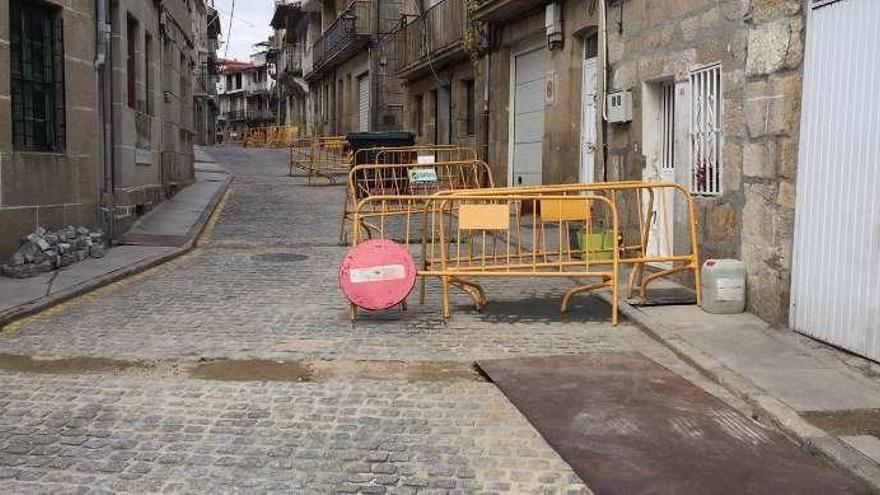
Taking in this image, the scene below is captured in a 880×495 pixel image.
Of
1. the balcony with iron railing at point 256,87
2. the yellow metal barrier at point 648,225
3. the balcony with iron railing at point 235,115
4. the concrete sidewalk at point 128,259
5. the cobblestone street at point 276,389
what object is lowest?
the cobblestone street at point 276,389

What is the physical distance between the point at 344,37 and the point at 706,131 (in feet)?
79.0

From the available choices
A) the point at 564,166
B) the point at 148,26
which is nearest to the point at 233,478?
the point at 564,166

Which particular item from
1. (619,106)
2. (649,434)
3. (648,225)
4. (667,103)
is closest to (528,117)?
(619,106)

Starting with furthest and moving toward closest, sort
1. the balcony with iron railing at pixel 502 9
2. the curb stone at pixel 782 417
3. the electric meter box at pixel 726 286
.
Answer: the balcony with iron railing at pixel 502 9, the electric meter box at pixel 726 286, the curb stone at pixel 782 417

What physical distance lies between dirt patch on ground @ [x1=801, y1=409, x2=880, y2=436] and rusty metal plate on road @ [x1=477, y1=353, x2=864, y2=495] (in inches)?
10.3

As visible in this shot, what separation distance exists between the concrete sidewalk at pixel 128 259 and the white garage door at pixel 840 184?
619cm

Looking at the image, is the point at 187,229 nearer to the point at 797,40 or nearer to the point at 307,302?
the point at 307,302

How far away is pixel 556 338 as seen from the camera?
6.62 meters

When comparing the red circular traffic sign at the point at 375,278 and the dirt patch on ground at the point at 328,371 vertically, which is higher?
the red circular traffic sign at the point at 375,278

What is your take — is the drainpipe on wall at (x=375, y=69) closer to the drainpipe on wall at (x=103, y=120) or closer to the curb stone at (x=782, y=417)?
the drainpipe on wall at (x=103, y=120)

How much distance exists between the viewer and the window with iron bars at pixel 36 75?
9234mm

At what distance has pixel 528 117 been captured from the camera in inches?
577

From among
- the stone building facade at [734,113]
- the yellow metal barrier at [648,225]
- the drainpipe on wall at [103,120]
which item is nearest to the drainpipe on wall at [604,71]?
the yellow metal barrier at [648,225]

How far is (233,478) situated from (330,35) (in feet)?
103
